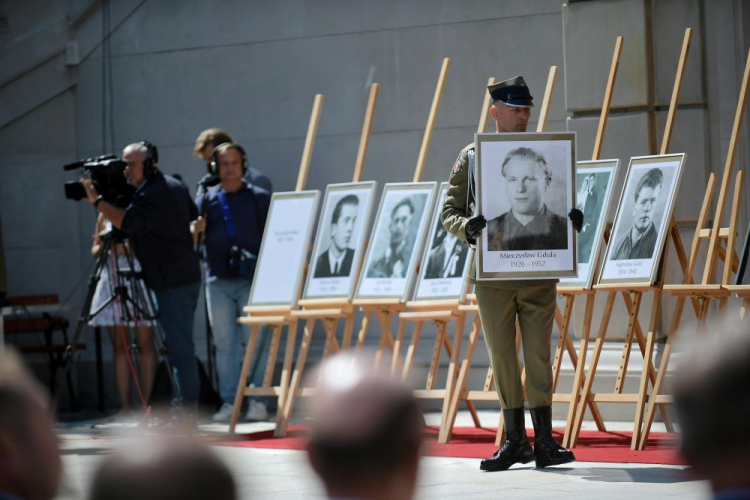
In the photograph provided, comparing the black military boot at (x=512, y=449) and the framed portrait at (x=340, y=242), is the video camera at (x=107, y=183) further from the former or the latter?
the black military boot at (x=512, y=449)

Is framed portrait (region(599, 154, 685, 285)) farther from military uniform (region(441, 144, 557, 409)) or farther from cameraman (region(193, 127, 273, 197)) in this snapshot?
cameraman (region(193, 127, 273, 197))

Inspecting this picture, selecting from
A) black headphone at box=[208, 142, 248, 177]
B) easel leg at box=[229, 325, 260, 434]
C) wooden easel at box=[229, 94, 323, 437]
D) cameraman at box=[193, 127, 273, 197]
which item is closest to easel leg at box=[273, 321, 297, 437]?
wooden easel at box=[229, 94, 323, 437]

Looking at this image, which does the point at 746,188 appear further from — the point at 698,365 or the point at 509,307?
the point at 698,365

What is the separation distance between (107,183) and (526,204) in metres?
3.24

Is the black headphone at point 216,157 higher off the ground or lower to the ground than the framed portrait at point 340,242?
higher

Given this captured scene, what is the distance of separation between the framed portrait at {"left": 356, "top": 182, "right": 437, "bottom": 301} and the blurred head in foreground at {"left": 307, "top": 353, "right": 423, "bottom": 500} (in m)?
6.05

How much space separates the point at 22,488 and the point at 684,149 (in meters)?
6.64

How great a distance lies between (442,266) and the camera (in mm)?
7473

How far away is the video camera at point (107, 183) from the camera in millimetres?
8227

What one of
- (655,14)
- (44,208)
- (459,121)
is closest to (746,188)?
(655,14)

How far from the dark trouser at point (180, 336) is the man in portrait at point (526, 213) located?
270cm

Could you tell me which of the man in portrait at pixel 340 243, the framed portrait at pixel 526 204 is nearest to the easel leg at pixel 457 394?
the man in portrait at pixel 340 243

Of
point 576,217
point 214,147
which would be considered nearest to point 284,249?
point 214,147

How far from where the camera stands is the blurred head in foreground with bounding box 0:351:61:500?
141cm
